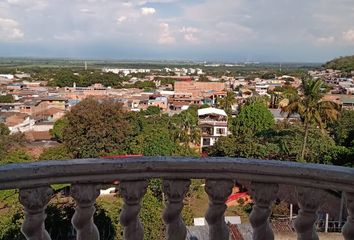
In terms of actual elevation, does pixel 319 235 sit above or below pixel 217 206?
below

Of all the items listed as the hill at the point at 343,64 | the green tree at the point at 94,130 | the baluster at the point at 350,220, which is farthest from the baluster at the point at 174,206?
the hill at the point at 343,64

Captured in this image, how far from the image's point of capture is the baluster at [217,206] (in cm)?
187

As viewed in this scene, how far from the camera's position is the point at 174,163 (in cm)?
186

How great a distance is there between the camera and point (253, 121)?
3086 centimetres

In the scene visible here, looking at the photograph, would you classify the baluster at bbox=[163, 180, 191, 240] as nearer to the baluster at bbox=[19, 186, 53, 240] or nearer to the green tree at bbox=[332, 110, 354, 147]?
the baluster at bbox=[19, 186, 53, 240]

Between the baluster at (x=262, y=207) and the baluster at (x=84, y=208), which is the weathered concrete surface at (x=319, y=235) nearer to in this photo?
the baluster at (x=262, y=207)

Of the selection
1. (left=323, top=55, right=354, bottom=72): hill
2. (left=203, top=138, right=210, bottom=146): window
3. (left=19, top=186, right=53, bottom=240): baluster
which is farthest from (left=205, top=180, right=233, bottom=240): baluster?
(left=323, top=55, right=354, bottom=72): hill

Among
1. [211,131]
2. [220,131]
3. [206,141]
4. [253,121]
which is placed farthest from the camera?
[211,131]

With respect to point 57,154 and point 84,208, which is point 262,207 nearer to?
point 84,208

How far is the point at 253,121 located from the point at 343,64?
337 ft

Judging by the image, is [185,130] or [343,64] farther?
[343,64]

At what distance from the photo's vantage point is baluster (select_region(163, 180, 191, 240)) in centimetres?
187

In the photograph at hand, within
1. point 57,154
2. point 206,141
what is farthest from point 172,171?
point 206,141

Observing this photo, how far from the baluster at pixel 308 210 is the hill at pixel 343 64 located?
388 feet
